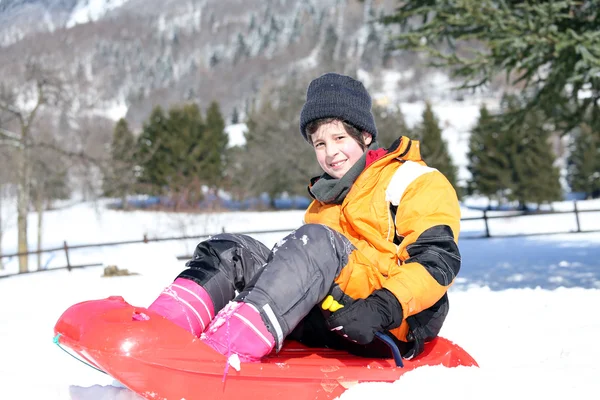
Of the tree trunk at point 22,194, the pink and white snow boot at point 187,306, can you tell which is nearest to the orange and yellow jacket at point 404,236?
the pink and white snow boot at point 187,306

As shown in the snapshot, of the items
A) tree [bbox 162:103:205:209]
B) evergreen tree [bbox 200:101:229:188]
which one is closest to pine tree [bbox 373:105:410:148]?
evergreen tree [bbox 200:101:229:188]

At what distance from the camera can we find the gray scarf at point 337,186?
8.08ft

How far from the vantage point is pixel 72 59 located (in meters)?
15.1

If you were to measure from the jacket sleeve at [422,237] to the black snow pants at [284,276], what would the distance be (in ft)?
0.73

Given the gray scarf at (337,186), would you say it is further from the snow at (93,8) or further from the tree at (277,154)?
the tree at (277,154)

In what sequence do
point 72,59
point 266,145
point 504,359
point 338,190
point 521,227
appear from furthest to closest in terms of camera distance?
1. point 266,145
2. point 521,227
3. point 72,59
4. point 504,359
5. point 338,190

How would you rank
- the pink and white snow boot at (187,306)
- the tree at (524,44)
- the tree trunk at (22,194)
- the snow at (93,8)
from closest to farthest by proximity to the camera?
the pink and white snow boot at (187,306), the snow at (93,8), the tree at (524,44), the tree trunk at (22,194)

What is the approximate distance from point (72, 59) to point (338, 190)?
47.4 feet

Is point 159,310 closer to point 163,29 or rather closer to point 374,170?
point 374,170

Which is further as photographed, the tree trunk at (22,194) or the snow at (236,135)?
the snow at (236,135)

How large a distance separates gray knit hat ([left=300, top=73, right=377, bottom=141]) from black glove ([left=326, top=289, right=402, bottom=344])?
0.90 m

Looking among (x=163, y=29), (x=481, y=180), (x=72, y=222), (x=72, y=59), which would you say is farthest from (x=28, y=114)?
(x=163, y=29)

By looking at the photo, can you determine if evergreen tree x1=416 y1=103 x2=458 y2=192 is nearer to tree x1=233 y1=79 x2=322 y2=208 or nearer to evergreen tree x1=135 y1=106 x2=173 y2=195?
tree x1=233 y1=79 x2=322 y2=208

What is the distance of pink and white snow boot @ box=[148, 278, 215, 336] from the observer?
2.08 meters
